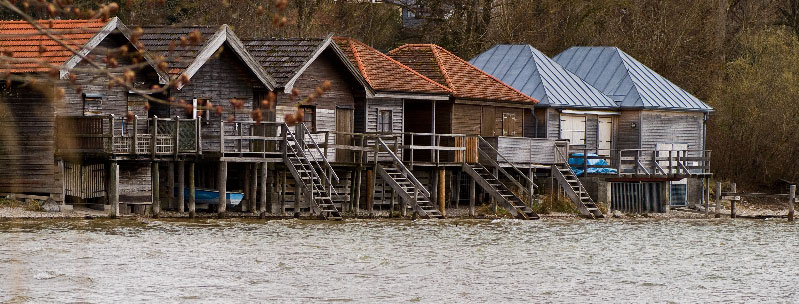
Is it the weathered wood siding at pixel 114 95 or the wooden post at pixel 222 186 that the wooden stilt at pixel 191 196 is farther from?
the weathered wood siding at pixel 114 95

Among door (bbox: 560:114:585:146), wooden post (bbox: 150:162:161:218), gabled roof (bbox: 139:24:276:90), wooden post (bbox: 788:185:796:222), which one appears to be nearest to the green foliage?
door (bbox: 560:114:585:146)

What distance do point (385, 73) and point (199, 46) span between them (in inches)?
316

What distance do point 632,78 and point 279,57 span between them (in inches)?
667

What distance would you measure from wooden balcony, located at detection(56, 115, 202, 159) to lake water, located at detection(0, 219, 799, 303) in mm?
1802

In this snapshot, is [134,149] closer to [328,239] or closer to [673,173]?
[328,239]

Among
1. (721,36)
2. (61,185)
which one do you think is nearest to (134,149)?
(61,185)

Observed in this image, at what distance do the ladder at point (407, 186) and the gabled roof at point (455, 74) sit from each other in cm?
535

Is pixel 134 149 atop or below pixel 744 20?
below

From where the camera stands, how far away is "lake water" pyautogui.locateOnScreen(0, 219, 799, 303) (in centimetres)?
2327

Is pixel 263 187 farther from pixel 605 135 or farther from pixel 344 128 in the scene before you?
pixel 605 135

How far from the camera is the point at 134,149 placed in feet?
121

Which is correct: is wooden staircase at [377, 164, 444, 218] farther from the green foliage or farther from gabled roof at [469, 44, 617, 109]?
the green foliage

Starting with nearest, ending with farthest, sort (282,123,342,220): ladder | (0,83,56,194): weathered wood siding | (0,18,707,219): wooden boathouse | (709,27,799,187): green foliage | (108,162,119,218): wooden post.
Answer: (108,162,119,218): wooden post < (0,83,56,194): weathered wood siding < (0,18,707,219): wooden boathouse < (282,123,342,220): ladder < (709,27,799,187): green foliage

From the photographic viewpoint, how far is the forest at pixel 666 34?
59906 mm
